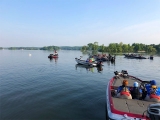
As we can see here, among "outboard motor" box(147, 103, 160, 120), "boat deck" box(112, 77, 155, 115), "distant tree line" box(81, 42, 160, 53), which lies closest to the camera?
"outboard motor" box(147, 103, 160, 120)

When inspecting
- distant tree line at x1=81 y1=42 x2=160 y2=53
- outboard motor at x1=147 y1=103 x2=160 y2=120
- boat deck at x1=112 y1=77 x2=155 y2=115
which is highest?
distant tree line at x1=81 y1=42 x2=160 y2=53

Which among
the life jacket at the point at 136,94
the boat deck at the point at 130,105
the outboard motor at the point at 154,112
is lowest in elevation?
the boat deck at the point at 130,105

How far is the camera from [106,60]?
163 feet

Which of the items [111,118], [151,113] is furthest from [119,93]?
[151,113]

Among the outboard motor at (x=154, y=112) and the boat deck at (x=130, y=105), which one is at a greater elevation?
the outboard motor at (x=154, y=112)

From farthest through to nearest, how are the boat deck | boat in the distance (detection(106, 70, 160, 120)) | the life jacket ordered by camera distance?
1. the life jacket
2. the boat deck
3. boat in the distance (detection(106, 70, 160, 120))

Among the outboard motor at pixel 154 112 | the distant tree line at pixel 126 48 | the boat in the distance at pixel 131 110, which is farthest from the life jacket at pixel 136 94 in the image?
the distant tree line at pixel 126 48

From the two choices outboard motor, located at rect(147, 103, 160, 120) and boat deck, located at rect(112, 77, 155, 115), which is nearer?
outboard motor, located at rect(147, 103, 160, 120)

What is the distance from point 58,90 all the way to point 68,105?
13.2 ft

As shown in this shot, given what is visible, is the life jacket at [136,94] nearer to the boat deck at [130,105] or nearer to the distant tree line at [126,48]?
the boat deck at [130,105]

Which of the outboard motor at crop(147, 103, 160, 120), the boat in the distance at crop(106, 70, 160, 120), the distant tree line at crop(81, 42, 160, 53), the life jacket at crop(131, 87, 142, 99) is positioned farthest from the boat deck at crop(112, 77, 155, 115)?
the distant tree line at crop(81, 42, 160, 53)

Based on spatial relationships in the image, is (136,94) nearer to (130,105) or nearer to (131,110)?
(130,105)

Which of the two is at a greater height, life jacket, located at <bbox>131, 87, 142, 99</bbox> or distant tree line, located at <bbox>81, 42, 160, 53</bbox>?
distant tree line, located at <bbox>81, 42, 160, 53</bbox>

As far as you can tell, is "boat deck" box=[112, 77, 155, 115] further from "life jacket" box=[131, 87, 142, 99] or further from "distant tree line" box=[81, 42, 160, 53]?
"distant tree line" box=[81, 42, 160, 53]
